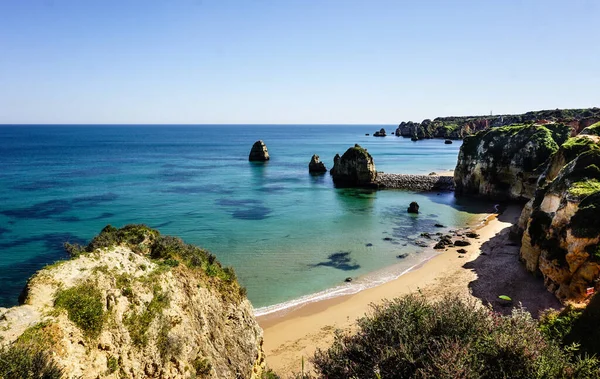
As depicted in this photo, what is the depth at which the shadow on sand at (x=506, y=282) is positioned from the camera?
23094 millimetres

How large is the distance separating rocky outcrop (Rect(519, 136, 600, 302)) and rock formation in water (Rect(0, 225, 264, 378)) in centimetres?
1780

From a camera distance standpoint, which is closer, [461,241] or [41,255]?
[41,255]

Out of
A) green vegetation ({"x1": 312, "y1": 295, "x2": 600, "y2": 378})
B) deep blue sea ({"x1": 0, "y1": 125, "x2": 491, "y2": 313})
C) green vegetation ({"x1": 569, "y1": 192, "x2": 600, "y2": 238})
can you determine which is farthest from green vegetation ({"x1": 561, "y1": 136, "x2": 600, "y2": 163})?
green vegetation ({"x1": 312, "y1": 295, "x2": 600, "y2": 378})

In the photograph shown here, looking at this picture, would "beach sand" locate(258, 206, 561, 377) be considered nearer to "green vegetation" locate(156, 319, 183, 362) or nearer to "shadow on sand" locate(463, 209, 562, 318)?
"shadow on sand" locate(463, 209, 562, 318)

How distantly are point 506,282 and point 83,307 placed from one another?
27.2 meters

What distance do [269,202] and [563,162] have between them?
3789 cm

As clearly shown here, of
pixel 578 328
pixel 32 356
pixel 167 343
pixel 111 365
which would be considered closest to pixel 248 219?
pixel 167 343

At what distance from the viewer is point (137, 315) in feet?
34.4

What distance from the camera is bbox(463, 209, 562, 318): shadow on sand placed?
23.1 meters

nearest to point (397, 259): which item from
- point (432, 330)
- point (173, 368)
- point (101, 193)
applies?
point (432, 330)

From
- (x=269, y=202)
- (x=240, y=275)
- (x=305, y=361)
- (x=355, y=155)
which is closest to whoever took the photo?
(x=305, y=361)

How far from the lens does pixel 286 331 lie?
22109 mm

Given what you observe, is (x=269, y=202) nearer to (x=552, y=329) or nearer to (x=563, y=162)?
(x=563, y=162)

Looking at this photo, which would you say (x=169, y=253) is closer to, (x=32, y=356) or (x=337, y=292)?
(x=32, y=356)
